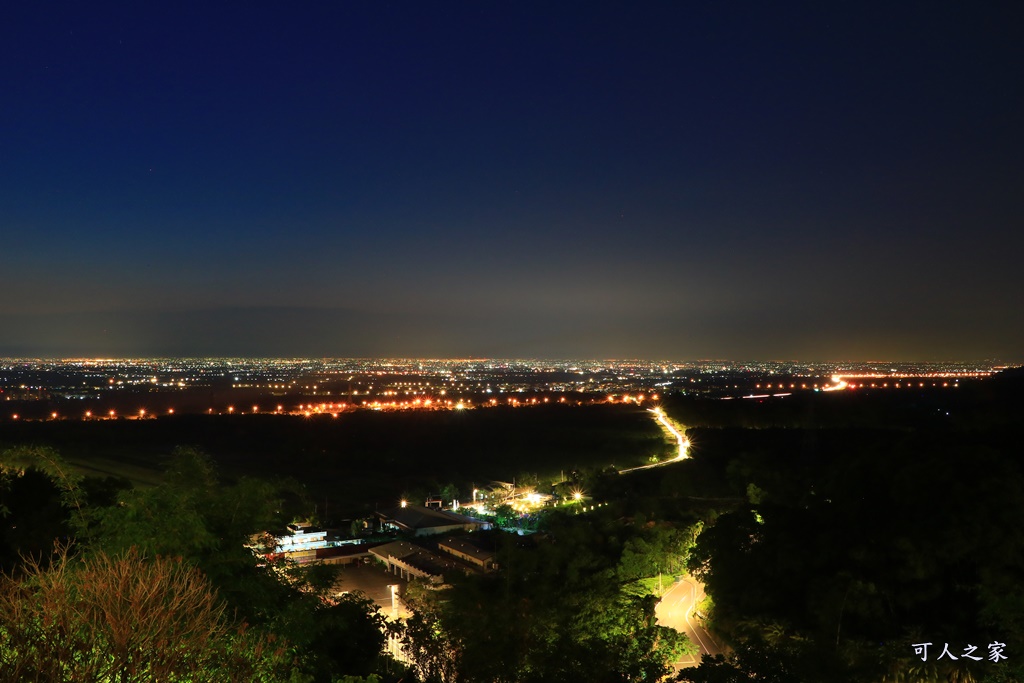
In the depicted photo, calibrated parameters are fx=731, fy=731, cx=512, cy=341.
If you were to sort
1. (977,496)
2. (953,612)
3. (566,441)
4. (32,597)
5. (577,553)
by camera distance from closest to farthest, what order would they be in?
1. (32,597)
2. (953,612)
3. (977,496)
4. (577,553)
5. (566,441)

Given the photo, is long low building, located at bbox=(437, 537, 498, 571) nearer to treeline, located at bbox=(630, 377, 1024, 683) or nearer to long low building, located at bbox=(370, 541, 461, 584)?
long low building, located at bbox=(370, 541, 461, 584)

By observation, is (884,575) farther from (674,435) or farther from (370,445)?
(674,435)

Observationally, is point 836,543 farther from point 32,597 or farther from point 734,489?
point 734,489

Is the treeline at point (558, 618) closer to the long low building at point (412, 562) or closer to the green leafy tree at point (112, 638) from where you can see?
the long low building at point (412, 562)

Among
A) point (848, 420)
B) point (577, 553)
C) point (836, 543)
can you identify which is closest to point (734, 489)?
→ point (577, 553)

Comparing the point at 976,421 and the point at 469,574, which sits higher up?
the point at 976,421

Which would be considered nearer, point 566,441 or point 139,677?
point 139,677

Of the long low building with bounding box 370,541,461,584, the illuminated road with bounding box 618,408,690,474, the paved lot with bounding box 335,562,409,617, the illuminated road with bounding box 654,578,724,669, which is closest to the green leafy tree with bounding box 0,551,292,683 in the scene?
the illuminated road with bounding box 654,578,724,669
